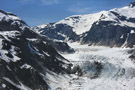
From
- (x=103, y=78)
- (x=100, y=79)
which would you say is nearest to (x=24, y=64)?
(x=100, y=79)

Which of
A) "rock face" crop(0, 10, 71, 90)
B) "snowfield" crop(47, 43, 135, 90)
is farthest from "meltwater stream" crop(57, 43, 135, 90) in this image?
"rock face" crop(0, 10, 71, 90)

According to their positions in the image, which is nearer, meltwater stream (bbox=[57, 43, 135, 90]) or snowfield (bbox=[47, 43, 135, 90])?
snowfield (bbox=[47, 43, 135, 90])

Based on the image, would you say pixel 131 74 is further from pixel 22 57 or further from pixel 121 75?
pixel 22 57

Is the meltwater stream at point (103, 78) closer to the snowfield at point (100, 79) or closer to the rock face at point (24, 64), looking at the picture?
the snowfield at point (100, 79)

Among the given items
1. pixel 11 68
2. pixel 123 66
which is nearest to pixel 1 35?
pixel 11 68

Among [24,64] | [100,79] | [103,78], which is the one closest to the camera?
[24,64]

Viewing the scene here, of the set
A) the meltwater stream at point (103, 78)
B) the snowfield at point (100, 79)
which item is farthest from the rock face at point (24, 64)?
the meltwater stream at point (103, 78)

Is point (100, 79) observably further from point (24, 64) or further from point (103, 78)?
point (24, 64)

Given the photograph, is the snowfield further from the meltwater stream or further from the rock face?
the rock face
